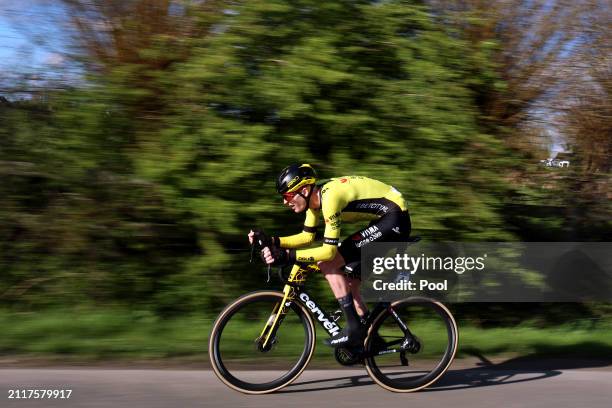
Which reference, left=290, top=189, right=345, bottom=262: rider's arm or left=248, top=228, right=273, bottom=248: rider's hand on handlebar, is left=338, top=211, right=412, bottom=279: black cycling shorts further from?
left=248, top=228, right=273, bottom=248: rider's hand on handlebar

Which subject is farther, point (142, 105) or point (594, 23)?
point (594, 23)

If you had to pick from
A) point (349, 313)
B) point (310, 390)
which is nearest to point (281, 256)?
point (349, 313)

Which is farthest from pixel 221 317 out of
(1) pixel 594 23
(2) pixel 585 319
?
(1) pixel 594 23

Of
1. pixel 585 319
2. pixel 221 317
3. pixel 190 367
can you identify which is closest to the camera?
pixel 221 317

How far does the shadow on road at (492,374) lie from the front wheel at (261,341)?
7.6 inches

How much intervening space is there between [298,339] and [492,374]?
1.78 m

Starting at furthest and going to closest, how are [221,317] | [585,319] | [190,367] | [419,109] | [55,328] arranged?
[585,319], [419,109], [55,328], [190,367], [221,317]

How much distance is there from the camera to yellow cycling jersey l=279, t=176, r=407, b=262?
490 centimetres

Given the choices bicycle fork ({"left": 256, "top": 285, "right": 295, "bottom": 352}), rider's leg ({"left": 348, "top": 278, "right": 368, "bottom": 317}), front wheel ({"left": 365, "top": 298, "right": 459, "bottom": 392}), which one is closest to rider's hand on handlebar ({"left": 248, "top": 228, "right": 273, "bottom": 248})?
bicycle fork ({"left": 256, "top": 285, "right": 295, "bottom": 352})

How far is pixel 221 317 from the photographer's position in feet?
16.2

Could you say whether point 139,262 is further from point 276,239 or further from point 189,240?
point 276,239

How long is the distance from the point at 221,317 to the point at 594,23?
229 inches

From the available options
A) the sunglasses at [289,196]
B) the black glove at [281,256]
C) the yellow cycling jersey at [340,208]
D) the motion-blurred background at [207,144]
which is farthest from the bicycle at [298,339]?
the motion-blurred background at [207,144]

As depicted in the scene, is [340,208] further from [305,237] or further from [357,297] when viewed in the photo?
[357,297]
